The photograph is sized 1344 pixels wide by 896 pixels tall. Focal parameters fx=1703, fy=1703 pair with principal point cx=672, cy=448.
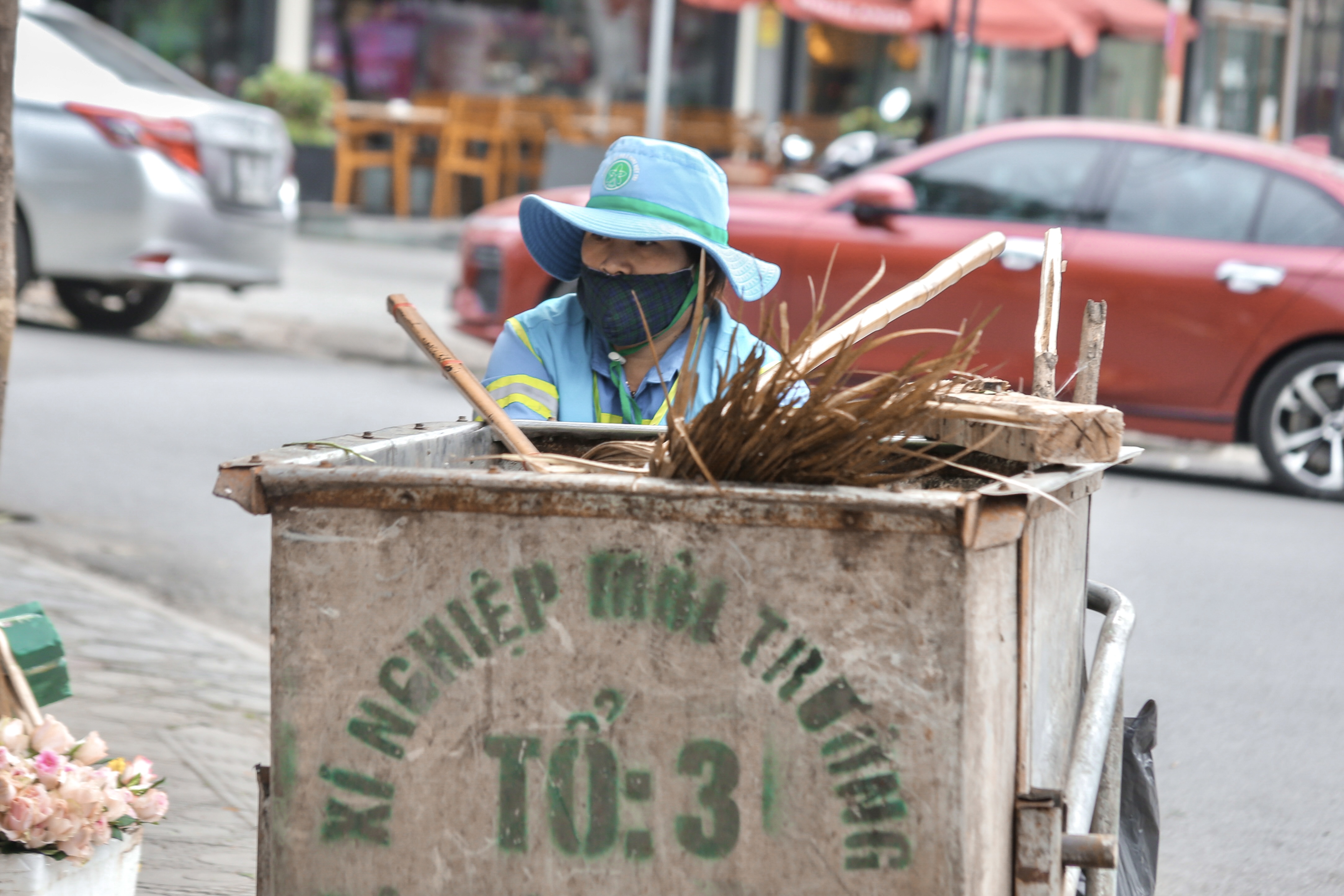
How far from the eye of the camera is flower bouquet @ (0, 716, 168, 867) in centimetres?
226

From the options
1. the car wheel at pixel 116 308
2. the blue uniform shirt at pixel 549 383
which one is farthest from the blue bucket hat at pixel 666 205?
the car wheel at pixel 116 308

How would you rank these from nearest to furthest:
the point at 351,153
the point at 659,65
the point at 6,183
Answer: the point at 6,183
the point at 659,65
the point at 351,153

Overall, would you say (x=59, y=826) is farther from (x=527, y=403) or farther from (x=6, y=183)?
(x=6, y=183)

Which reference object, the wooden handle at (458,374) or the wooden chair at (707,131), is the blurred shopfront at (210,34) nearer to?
the wooden chair at (707,131)

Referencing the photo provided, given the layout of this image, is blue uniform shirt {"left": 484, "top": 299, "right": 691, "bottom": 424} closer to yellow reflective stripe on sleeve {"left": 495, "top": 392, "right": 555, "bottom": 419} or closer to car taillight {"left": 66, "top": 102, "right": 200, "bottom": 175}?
yellow reflective stripe on sleeve {"left": 495, "top": 392, "right": 555, "bottom": 419}

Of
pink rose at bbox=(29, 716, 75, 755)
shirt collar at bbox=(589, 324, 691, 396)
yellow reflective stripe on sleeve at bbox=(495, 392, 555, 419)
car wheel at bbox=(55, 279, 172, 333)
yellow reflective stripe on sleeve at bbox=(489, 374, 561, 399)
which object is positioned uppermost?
shirt collar at bbox=(589, 324, 691, 396)

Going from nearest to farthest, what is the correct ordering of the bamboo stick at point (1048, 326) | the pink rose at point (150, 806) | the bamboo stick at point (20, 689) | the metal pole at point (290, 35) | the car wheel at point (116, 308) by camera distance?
the bamboo stick at point (1048, 326), the pink rose at point (150, 806), the bamboo stick at point (20, 689), the car wheel at point (116, 308), the metal pole at point (290, 35)

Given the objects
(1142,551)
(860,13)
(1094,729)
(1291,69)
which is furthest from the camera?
(1291,69)

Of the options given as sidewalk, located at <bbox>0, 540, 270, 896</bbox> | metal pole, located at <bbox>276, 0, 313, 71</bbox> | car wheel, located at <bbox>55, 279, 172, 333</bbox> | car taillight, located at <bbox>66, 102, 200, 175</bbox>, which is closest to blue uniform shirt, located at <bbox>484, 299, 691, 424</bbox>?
sidewalk, located at <bbox>0, 540, 270, 896</bbox>

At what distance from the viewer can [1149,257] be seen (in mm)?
8094

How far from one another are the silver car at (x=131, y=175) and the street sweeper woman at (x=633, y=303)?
7561mm

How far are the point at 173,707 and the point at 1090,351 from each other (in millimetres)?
2816

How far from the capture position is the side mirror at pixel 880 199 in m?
8.20

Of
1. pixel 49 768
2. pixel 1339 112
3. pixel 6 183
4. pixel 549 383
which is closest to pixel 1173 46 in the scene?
pixel 1339 112
